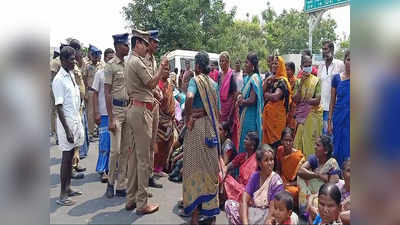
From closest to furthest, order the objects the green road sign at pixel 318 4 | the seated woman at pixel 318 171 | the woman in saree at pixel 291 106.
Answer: the seated woman at pixel 318 171 → the woman in saree at pixel 291 106 → the green road sign at pixel 318 4

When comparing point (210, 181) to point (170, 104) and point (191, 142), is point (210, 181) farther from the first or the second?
point (170, 104)

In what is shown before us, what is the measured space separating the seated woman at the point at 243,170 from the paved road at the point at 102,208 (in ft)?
0.94

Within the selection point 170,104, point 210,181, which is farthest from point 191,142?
point 170,104

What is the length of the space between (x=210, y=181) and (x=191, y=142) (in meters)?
0.43

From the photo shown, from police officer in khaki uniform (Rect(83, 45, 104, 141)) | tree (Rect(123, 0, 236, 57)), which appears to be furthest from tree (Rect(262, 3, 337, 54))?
police officer in khaki uniform (Rect(83, 45, 104, 141))

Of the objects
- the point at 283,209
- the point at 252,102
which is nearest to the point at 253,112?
the point at 252,102

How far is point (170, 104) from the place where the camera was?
17.8 ft

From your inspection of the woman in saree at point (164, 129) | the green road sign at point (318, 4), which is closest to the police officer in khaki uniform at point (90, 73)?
the woman in saree at point (164, 129)

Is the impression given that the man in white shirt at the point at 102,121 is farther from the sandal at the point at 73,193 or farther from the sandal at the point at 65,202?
the sandal at the point at 65,202

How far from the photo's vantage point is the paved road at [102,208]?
3725mm

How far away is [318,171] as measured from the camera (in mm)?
3559

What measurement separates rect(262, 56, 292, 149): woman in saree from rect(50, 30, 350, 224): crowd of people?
0.01 meters

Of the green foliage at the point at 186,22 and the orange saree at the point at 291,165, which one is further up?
the green foliage at the point at 186,22

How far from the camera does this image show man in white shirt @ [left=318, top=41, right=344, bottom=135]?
4785 millimetres
